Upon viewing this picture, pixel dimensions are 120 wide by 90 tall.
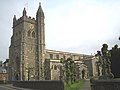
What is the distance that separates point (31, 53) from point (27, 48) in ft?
7.17

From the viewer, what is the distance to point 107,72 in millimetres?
30125

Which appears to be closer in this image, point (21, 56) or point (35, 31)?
point (21, 56)

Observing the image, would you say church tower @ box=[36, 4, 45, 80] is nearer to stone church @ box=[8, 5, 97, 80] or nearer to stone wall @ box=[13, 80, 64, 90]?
stone church @ box=[8, 5, 97, 80]

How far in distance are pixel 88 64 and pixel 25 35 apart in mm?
27668

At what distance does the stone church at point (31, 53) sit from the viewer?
6856 centimetres

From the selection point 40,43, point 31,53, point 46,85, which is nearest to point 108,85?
point 46,85

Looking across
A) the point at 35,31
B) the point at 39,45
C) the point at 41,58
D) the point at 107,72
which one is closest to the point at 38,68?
the point at 41,58

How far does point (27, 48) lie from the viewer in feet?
232

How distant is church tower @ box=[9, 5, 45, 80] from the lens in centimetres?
6826

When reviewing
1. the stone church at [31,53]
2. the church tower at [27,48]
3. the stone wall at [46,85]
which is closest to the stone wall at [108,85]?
the stone wall at [46,85]

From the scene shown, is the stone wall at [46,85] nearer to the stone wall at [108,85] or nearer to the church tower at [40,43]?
the stone wall at [108,85]

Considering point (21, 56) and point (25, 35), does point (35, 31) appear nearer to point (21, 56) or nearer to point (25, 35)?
point (25, 35)

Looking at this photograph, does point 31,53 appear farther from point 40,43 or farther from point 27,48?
point 40,43

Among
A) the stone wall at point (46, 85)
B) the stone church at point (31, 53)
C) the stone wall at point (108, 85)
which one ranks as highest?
the stone church at point (31, 53)
